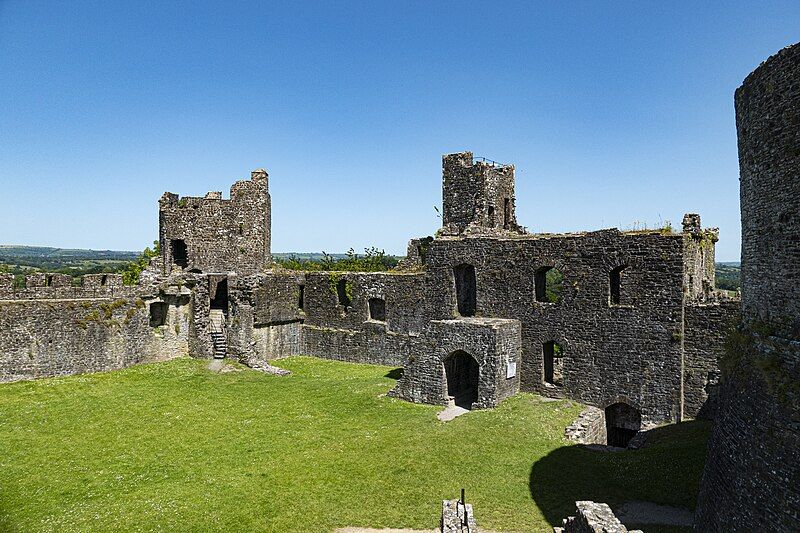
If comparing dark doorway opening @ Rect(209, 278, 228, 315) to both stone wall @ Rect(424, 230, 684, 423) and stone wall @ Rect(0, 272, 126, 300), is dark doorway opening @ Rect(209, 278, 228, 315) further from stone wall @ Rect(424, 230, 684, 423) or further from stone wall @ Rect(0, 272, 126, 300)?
stone wall @ Rect(424, 230, 684, 423)

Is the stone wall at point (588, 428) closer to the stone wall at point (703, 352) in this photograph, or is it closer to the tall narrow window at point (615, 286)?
the stone wall at point (703, 352)

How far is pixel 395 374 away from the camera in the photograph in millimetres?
26297

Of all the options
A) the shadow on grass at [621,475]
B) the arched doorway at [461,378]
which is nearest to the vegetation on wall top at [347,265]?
the arched doorway at [461,378]

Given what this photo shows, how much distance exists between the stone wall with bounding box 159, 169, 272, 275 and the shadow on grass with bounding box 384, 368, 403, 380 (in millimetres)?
10907

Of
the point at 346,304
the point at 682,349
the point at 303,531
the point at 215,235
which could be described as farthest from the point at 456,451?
the point at 215,235

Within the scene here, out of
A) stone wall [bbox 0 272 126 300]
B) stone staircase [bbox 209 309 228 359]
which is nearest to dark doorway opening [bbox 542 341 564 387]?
stone staircase [bbox 209 309 228 359]

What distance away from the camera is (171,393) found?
73.7ft

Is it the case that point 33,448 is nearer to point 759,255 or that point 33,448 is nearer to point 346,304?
point 346,304

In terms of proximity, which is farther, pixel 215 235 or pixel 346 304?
pixel 215 235

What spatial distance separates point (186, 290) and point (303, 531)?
19.0 metres

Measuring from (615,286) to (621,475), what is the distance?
26.2ft

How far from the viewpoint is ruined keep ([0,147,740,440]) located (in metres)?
19.7

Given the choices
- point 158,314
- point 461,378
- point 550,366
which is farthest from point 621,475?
point 158,314

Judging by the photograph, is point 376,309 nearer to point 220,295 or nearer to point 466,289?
point 466,289
